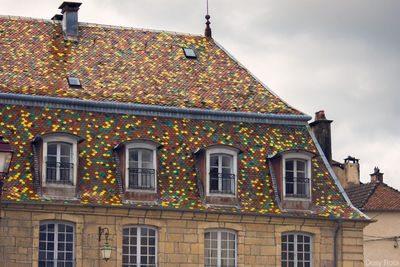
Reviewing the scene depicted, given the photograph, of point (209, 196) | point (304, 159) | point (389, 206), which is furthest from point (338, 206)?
point (389, 206)

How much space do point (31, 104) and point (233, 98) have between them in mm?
7077

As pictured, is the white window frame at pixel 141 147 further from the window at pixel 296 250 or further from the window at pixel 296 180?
the window at pixel 296 250

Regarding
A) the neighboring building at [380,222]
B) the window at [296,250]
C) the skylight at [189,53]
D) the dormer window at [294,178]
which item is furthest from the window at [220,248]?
the neighboring building at [380,222]

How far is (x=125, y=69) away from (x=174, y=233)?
21.1 feet

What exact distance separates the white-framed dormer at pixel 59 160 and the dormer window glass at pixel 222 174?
14.3 feet

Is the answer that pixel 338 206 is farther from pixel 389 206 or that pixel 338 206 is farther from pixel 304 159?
pixel 389 206

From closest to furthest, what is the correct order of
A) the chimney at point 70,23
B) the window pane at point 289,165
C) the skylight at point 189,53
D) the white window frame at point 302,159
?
the white window frame at point 302,159, the window pane at point 289,165, the chimney at point 70,23, the skylight at point 189,53

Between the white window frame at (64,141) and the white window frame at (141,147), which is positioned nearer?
the white window frame at (64,141)

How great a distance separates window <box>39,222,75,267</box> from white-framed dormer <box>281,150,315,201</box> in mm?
6995

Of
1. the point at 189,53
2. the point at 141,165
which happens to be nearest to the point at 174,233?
the point at 141,165

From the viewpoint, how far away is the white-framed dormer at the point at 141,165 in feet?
120

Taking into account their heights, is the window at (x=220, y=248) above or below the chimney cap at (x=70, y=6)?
below

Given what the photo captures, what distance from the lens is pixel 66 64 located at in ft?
130

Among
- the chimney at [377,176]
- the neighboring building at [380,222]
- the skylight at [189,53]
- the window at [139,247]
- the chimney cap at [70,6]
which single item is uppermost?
the chimney cap at [70,6]
